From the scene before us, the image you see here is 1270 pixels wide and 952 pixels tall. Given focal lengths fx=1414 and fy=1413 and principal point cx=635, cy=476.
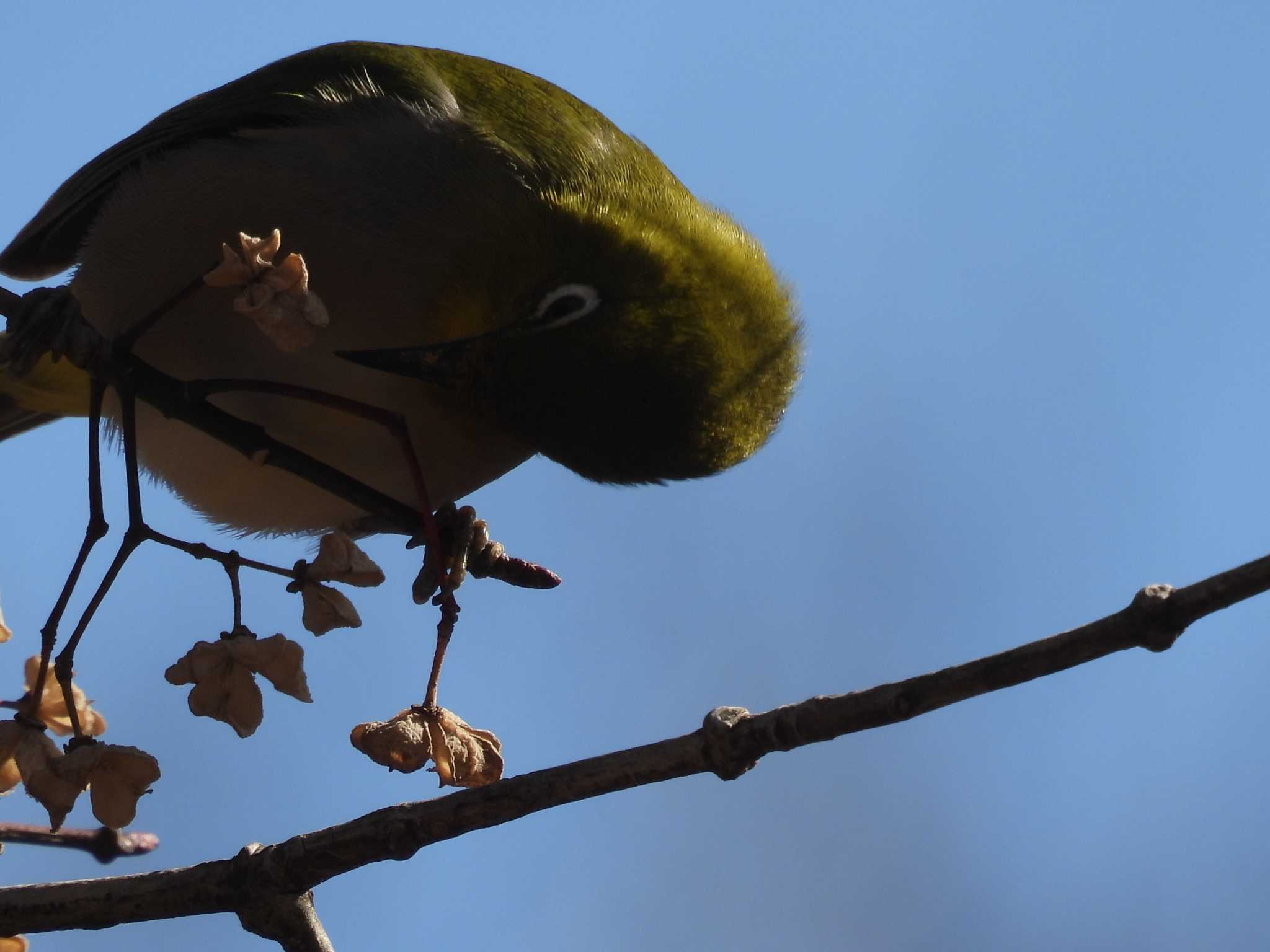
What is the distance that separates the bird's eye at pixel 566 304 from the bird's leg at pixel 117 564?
1146 mm

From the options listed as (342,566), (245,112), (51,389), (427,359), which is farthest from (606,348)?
(51,389)

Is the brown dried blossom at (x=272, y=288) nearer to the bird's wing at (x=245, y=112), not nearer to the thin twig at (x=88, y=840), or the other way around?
the thin twig at (x=88, y=840)

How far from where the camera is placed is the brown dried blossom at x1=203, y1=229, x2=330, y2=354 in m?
2.25

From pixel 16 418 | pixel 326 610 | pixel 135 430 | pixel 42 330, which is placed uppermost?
pixel 16 418

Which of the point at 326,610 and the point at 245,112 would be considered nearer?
the point at 326,610

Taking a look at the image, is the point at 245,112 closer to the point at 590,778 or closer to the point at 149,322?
the point at 149,322

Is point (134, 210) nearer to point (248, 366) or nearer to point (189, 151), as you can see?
point (189, 151)

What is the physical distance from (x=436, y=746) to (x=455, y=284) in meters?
1.42

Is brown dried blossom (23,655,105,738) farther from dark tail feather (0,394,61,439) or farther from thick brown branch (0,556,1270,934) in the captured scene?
dark tail feather (0,394,61,439)

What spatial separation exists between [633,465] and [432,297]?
0.63m

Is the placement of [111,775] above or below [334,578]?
below

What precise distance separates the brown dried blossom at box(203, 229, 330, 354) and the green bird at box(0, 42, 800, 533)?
2.77 feet

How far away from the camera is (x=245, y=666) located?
229cm

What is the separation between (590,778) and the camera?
190cm
